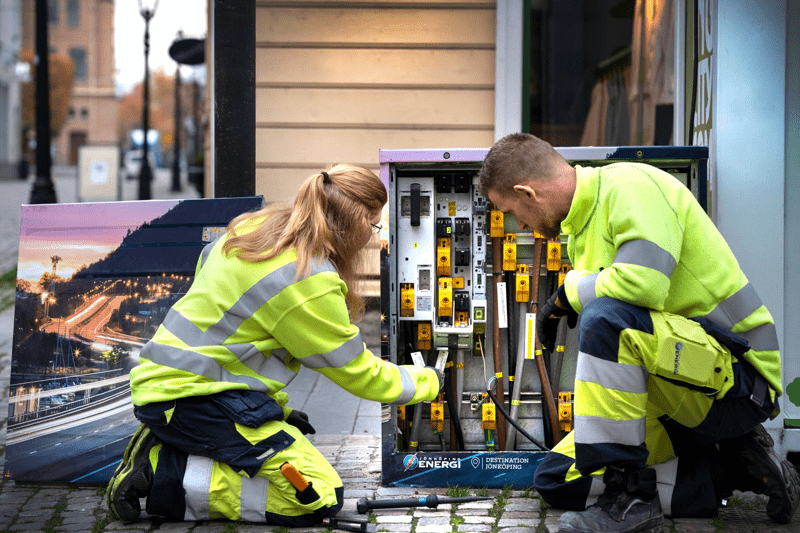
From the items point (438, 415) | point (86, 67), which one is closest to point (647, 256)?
point (438, 415)

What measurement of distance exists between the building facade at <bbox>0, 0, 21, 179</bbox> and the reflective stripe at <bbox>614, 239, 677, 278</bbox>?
163 ft

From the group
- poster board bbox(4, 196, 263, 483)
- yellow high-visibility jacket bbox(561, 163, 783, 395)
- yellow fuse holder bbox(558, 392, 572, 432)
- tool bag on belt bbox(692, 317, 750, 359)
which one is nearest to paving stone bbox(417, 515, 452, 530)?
yellow fuse holder bbox(558, 392, 572, 432)

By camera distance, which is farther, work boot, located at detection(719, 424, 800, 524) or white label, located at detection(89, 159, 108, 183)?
white label, located at detection(89, 159, 108, 183)

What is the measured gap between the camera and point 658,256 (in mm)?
A: 3053

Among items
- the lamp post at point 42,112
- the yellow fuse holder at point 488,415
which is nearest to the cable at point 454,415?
the yellow fuse holder at point 488,415

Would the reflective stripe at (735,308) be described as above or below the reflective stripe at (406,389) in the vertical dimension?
above

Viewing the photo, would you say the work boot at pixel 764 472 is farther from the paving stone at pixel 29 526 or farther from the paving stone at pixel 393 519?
the paving stone at pixel 29 526

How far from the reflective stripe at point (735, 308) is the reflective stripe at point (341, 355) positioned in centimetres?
131

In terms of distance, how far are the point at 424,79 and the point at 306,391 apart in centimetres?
268

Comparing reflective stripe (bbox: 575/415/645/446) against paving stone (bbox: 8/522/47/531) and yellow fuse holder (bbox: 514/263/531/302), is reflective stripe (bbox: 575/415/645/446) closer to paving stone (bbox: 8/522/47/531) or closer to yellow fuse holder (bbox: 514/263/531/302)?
yellow fuse holder (bbox: 514/263/531/302)

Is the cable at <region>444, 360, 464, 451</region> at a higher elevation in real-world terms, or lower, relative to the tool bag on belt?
lower

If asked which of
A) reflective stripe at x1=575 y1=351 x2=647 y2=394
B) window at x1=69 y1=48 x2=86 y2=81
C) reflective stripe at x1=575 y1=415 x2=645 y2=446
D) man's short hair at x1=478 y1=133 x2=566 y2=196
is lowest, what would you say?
reflective stripe at x1=575 y1=415 x2=645 y2=446

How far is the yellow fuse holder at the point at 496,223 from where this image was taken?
156 inches

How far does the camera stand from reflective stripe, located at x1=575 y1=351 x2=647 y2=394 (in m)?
3.09
